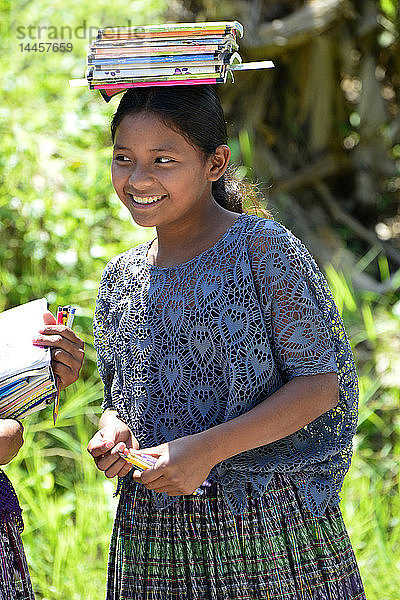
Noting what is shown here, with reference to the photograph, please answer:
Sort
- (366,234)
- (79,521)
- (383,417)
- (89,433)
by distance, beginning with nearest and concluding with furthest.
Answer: (79,521)
(89,433)
(383,417)
(366,234)

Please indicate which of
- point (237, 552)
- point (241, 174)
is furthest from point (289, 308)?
point (241, 174)

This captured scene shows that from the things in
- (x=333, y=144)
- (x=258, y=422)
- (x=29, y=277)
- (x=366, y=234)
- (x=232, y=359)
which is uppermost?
(x=333, y=144)

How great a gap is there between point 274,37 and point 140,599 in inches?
177

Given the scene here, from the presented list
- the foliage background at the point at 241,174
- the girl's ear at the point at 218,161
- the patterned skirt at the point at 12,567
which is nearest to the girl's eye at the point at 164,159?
the girl's ear at the point at 218,161

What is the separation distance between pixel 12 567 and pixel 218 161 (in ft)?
3.11

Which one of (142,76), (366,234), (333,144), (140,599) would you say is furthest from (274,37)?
(140,599)

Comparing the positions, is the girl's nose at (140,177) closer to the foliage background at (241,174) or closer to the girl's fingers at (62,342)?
the girl's fingers at (62,342)

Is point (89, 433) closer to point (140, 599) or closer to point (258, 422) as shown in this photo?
point (140, 599)

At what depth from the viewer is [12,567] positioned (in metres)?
1.70

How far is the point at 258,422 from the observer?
163 centimetres

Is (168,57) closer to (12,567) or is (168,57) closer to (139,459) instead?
(139,459)

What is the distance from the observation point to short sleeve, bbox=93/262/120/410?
193 centimetres

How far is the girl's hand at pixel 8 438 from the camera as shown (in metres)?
1.62

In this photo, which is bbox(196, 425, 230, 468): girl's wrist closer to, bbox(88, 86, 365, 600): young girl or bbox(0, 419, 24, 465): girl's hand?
bbox(88, 86, 365, 600): young girl
